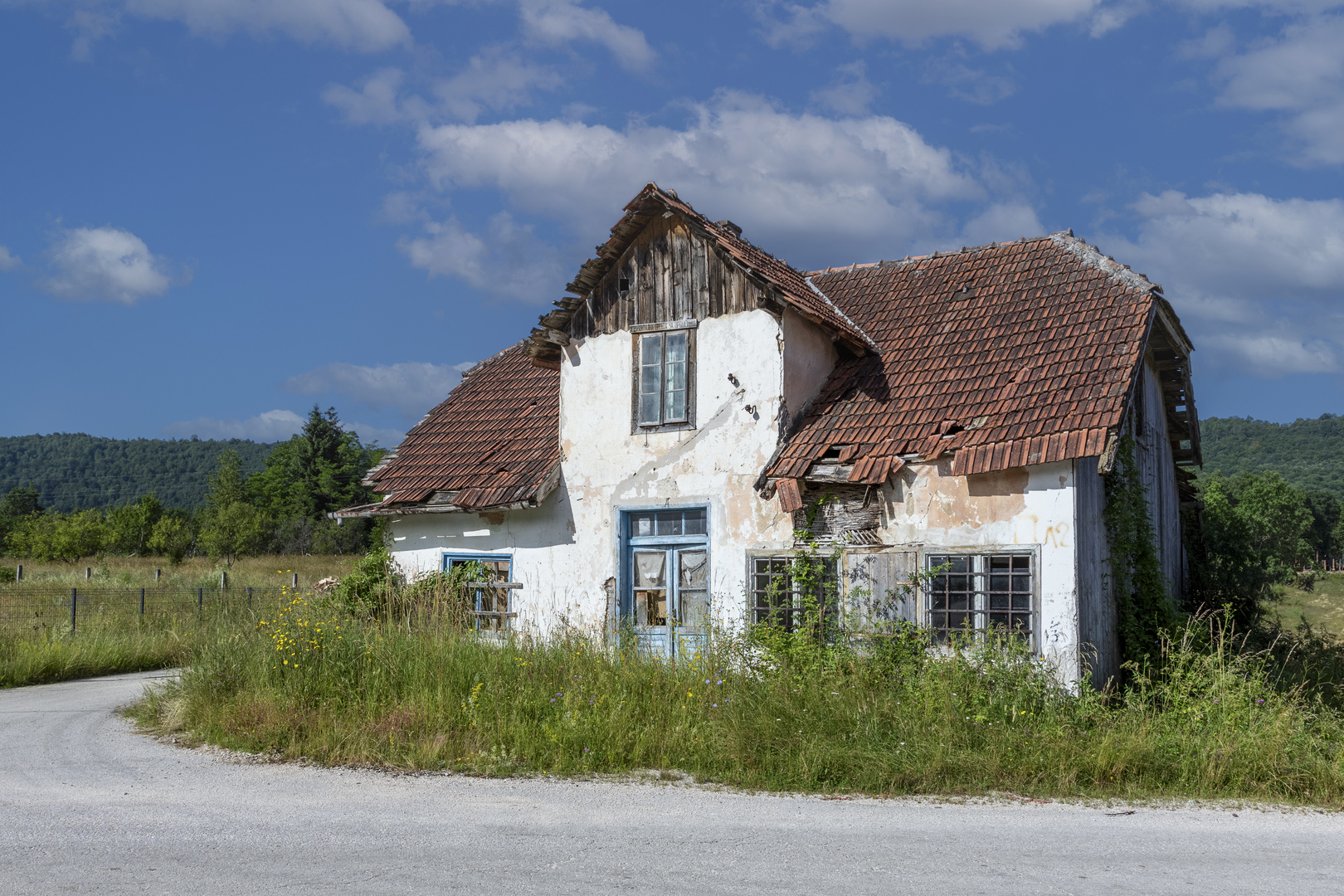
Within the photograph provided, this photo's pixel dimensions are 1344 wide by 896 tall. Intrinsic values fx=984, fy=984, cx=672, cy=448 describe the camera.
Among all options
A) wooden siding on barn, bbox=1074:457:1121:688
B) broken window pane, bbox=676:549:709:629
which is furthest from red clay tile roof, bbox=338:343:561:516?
wooden siding on barn, bbox=1074:457:1121:688

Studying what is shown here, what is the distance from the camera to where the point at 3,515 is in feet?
244

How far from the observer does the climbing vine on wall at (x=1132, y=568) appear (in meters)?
11.5

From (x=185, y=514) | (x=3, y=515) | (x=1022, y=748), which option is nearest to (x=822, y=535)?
(x=1022, y=748)

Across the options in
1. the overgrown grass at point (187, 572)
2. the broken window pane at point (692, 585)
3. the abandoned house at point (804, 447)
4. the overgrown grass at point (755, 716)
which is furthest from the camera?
the overgrown grass at point (187, 572)

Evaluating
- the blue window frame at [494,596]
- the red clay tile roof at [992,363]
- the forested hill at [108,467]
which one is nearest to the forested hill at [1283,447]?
the red clay tile roof at [992,363]

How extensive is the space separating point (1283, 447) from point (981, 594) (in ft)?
383

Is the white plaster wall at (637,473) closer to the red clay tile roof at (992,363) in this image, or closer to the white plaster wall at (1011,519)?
the red clay tile roof at (992,363)

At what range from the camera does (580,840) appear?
6.29 meters

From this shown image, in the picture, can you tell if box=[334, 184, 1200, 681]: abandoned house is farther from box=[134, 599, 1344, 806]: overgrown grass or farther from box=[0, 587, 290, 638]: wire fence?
box=[0, 587, 290, 638]: wire fence

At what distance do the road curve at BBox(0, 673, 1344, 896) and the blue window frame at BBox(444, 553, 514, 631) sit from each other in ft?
18.0

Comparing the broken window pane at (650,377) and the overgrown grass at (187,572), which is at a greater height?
the broken window pane at (650,377)

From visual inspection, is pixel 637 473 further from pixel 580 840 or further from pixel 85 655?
pixel 85 655

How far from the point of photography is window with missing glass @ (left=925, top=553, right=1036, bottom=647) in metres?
10.6

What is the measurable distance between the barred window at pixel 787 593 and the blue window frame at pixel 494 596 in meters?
3.83
